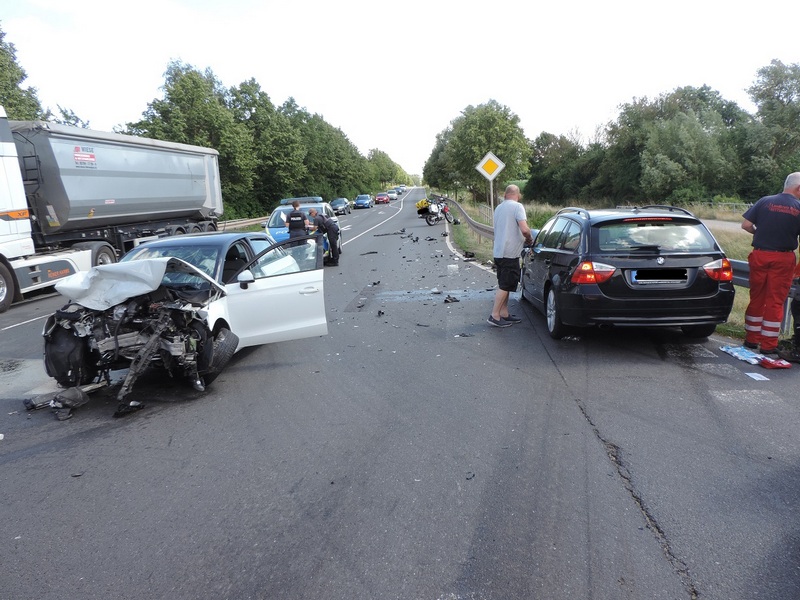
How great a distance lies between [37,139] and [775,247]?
13810 millimetres

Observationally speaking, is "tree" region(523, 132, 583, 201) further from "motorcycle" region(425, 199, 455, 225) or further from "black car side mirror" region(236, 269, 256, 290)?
"black car side mirror" region(236, 269, 256, 290)

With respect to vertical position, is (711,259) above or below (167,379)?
above

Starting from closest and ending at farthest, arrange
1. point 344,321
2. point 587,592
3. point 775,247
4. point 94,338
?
point 587,592 → point 94,338 → point 775,247 → point 344,321

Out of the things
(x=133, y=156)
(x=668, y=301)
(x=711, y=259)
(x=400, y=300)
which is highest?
(x=133, y=156)

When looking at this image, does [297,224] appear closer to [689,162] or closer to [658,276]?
[658,276]

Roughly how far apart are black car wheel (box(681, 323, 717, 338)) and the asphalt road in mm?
461

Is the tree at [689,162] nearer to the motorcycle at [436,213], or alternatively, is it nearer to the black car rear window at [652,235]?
the motorcycle at [436,213]

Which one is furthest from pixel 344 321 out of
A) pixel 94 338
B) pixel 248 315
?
pixel 94 338

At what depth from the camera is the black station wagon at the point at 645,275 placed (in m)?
6.20

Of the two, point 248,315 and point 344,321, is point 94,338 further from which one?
point 344,321

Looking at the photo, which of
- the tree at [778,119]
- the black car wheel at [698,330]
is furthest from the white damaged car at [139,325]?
the tree at [778,119]

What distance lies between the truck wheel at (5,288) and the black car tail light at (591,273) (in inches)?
428

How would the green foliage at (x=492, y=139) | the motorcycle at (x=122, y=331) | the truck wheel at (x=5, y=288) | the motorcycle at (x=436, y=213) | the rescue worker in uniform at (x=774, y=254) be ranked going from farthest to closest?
1. the green foliage at (x=492, y=139)
2. the motorcycle at (x=436, y=213)
3. the truck wheel at (x=5, y=288)
4. the rescue worker in uniform at (x=774, y=254)
5. the motorcycle at (x=122, y=331)

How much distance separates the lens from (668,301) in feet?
20.3
